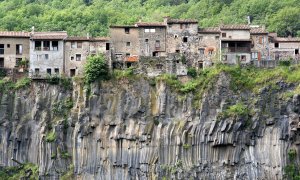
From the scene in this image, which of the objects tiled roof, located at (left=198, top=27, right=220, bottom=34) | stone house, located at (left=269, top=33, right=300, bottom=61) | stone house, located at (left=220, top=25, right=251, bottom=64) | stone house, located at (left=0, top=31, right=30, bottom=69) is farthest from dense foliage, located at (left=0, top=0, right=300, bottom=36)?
stone house, located at (left=0, top=31, right=30, bottom=69)

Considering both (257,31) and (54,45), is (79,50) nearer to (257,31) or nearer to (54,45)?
(54,45)

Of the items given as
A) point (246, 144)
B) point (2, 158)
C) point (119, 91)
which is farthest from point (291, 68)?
point (2, 158)

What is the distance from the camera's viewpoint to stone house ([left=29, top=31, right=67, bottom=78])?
10475 centimetres

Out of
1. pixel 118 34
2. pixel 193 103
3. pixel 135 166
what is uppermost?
pixel 118 34

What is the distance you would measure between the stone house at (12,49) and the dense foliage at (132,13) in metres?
24.1

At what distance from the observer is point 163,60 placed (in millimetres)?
103750

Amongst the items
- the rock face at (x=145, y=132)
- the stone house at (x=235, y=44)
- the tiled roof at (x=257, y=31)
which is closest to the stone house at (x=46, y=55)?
the rock face at (x=145, y=132)

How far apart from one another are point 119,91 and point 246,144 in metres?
14.2

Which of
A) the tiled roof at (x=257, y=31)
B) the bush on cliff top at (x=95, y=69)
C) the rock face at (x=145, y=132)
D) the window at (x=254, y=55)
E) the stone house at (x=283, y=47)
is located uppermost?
the tiled roof at (x=257, y=31)

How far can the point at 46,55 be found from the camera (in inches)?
4129

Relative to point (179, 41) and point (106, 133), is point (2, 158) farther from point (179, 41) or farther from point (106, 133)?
Answer: point (179, 41)

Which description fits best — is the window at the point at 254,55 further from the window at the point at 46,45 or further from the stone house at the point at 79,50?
the window at the point at 46,45

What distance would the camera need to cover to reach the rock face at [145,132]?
99625 mm

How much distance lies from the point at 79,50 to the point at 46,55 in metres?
3.54
